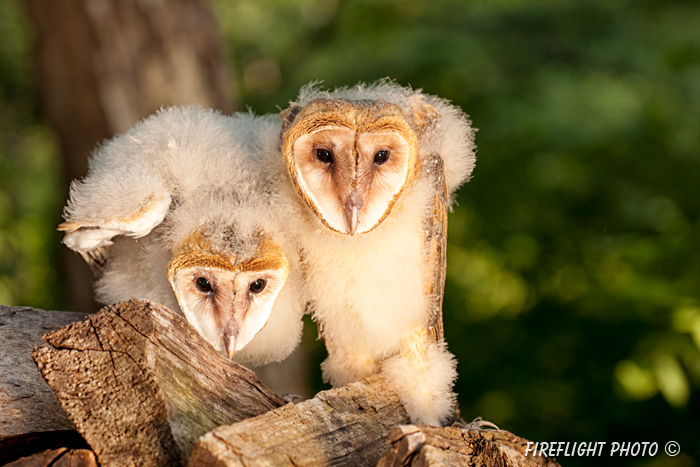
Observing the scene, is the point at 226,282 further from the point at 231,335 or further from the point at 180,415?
the point at 180,415

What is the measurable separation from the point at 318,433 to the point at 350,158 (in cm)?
63

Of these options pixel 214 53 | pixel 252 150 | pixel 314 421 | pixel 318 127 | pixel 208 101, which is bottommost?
pixel 314 421

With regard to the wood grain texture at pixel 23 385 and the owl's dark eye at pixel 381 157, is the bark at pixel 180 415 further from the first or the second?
the owl's dark eye at pixel 381 157

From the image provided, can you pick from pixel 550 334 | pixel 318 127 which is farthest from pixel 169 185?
pixel 550 334

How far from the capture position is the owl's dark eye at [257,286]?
1.54 meters

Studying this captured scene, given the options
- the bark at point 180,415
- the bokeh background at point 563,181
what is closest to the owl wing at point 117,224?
the bark at point 180,415

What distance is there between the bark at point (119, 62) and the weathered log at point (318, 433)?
226cm

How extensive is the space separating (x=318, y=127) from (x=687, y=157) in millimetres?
2968

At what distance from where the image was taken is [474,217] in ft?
14.5

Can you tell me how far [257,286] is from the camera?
5.08 feet

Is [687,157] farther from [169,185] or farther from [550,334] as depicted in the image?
[169,185]

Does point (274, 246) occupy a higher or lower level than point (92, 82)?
lower

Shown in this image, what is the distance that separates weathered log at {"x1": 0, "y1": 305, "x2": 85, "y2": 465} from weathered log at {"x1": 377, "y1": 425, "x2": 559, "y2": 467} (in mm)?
697

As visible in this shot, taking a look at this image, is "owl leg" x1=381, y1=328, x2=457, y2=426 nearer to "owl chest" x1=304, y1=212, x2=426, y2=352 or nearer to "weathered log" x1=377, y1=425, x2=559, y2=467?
"owl chest" x1=304, y1=212, x2=426, y2=352
